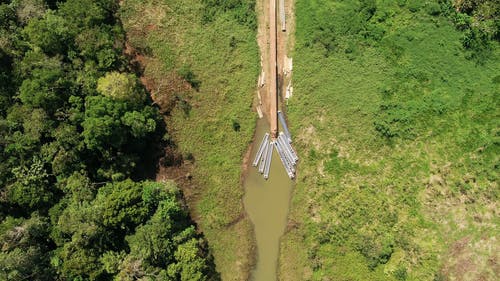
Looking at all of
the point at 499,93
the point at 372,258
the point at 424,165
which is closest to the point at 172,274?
the point at 372,258

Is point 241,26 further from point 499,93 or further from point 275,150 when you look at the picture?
point 499,93

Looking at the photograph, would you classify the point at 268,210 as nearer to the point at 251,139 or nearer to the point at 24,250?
the point at 251,139

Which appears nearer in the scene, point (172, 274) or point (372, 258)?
point (172, 274)

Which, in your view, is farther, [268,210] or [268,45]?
[268,45]

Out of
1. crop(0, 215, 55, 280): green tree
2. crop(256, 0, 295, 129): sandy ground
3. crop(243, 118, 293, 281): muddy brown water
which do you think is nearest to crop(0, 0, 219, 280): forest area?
crop(0, 215, 55, 280): green tree

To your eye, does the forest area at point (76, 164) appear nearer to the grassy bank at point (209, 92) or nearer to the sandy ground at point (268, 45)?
the grassy bank at point (209, 92)

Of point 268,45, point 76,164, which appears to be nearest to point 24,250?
point 76,164

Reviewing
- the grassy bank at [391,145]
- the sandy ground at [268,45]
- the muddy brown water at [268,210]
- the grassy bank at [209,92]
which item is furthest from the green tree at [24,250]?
the sandy ground at [268,45]
